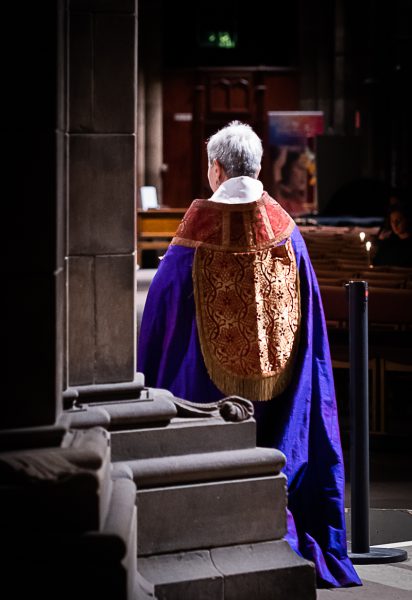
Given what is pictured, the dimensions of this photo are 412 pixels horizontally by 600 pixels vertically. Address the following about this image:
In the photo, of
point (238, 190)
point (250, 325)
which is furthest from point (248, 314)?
point (238, 190)

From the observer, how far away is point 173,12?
29.6 m

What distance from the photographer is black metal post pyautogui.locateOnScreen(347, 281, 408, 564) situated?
5.12 meters

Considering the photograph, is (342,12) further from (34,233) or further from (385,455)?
(34,233)

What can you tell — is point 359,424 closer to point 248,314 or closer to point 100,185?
point 248,314

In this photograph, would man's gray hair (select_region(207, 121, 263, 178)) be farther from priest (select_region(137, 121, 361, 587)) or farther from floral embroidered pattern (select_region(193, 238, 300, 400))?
floral embroidered pattern (select_region(193, 238, 300, 400))

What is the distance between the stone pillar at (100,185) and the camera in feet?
13.6

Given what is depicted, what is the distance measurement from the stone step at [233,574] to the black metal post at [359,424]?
31.7 inches

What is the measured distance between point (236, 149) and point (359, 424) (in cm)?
123

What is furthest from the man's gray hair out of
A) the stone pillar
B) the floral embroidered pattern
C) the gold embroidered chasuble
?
the stone pillar

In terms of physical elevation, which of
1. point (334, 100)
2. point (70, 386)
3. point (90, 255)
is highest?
Result: point (334, 100)

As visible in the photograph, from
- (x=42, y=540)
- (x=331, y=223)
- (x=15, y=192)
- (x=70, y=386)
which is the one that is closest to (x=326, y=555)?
(x=70, y=386)

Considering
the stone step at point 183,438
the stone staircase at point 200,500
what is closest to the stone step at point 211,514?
the stone staircase at point 200,500

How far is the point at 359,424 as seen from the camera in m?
5.20

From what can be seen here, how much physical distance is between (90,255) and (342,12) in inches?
989
